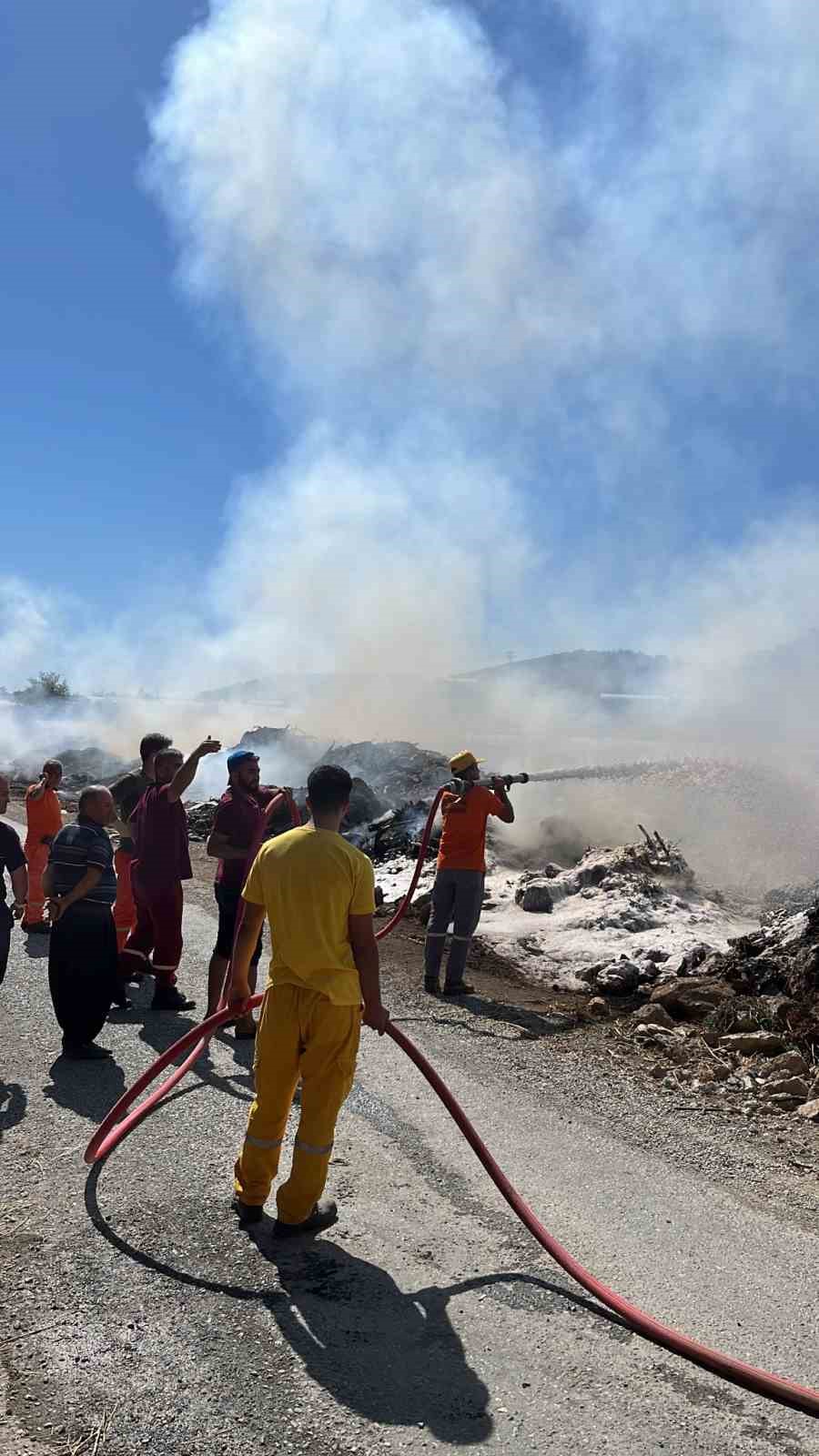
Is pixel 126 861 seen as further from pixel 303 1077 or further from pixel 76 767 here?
pixel 76 767

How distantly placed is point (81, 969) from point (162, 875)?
1.14 meters

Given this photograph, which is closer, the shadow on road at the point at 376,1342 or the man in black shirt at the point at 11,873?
the shadow on road at the point at 376,1342

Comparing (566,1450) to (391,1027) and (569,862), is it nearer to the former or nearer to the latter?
(391,1027)

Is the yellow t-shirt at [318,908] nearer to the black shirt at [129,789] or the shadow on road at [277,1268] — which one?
the shadow on road at [277,1268]

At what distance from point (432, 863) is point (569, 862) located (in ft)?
6.49

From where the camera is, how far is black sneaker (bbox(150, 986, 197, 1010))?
24.1 ft

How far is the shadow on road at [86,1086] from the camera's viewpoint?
A: 5.39 metres

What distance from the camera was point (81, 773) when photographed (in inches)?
1298

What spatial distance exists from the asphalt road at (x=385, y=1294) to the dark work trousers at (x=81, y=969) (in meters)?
0.50

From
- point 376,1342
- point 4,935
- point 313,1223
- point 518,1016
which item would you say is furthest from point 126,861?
point 376,1342

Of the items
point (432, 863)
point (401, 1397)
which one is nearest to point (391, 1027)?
point (401, 1397)

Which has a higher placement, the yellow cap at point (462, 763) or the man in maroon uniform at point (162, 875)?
the yellow cap at point (462, 763)

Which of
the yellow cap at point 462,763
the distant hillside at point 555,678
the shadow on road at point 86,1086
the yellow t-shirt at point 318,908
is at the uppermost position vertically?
the distant hillside at point 555,678

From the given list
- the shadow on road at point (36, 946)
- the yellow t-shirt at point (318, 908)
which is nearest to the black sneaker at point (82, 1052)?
the yellow t-shirt at point (318, 908)
